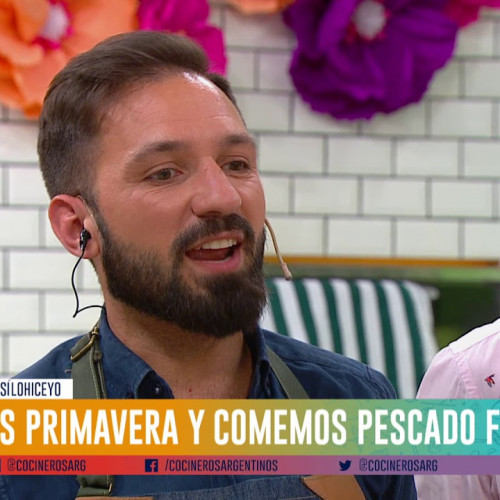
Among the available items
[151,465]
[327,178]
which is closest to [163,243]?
[151,465]

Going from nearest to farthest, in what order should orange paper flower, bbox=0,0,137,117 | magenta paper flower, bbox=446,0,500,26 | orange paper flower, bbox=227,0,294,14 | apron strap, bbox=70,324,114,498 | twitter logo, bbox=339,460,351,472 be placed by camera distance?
apron strap, bbox=70,324,114,498 < twitter logo, bbox=339,460,351,472 < orange paper flower, bbox=0,0,137,117 < orange paper flower, bbox=227,0,294,14 < magenta paper flower, bbox=446,0,500,26

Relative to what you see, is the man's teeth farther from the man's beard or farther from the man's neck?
the man's neck

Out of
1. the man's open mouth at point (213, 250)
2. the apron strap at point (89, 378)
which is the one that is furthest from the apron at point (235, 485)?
the man's open mouth at point (213, 250)

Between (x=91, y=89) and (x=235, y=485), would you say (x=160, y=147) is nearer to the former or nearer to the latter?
(x=91, y=89)

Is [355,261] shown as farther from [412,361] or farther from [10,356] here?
[10,356]

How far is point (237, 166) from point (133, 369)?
0.98ft

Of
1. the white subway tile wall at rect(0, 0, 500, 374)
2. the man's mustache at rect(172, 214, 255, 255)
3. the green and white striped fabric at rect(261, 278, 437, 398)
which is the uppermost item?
the man's mustache at rect(172, 214, 255, 255)

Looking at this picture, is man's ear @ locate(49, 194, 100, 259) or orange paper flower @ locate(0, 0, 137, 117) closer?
man's ear @ locate(49, 194, 100, 259)

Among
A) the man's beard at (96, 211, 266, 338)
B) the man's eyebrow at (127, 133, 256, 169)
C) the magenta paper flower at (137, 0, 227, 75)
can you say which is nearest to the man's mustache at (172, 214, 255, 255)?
the man's beard at (96, 211, 266, 338)

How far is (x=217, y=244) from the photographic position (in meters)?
1.12

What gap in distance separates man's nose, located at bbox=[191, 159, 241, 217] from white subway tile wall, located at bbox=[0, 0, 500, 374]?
1373mm

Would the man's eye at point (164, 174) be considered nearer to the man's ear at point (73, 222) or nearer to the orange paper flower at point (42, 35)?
the man's ear at point (73, 222)

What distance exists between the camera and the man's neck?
1.19 metres

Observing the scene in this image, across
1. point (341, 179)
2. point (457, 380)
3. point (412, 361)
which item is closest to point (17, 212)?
point (341, 179)
